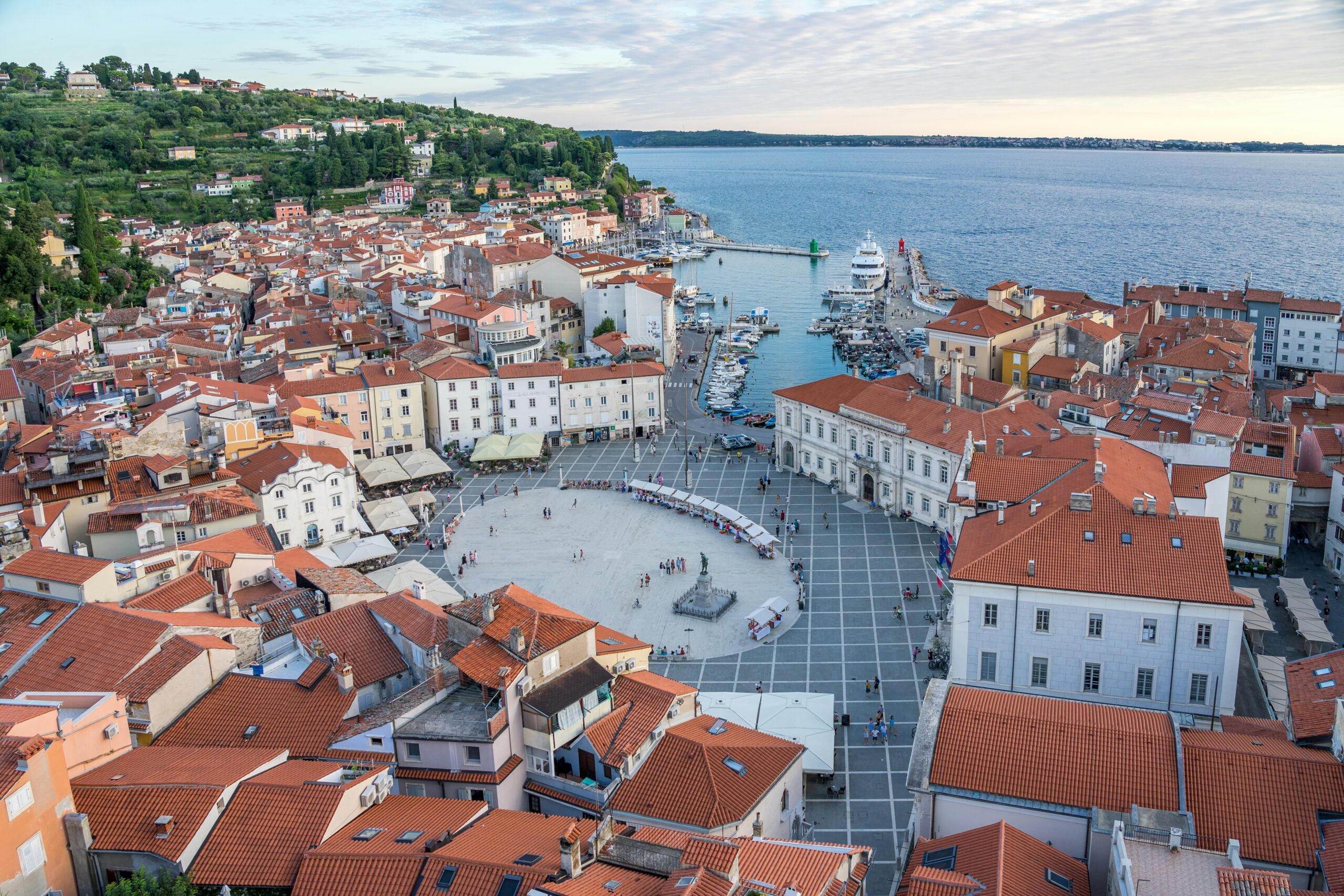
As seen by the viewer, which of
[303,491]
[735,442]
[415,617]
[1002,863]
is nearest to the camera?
[1002,863]

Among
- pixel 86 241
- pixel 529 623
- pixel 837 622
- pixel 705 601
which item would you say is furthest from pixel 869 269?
pixel 529 623

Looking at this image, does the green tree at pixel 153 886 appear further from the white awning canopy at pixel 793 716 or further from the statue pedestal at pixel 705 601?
the statue pedestal at pixel 705 601

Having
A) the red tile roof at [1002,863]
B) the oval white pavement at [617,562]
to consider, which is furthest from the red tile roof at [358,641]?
the red tile roof at [1002,863]

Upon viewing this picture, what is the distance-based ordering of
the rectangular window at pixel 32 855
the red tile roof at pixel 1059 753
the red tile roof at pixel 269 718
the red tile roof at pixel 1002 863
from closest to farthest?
the red tile roof at pixel 1002 863 → the rectangular window at pixel 32 855 → the red tile roof at pixel 1059 753 → the red tile roof at pixel 269 718

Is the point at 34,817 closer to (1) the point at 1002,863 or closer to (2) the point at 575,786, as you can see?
(2) the point at 575,786

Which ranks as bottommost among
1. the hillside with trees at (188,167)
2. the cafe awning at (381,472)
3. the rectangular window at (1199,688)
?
the rectangular window at (1199,688)

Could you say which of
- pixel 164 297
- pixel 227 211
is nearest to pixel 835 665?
pixel 164 297

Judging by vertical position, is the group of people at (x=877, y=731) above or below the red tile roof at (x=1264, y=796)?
below
